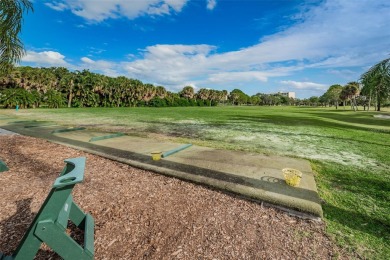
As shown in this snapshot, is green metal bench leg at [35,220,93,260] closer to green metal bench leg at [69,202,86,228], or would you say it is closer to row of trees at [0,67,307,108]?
green metal bench leg at [69,202,86,228]

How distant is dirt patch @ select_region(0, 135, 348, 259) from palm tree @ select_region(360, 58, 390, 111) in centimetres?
929

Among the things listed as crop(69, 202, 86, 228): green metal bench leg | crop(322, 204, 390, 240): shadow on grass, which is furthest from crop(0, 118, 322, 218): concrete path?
crop(69, 202, 86, 228): green metal bench leg

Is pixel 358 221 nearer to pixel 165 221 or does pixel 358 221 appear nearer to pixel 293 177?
pixel 293 177

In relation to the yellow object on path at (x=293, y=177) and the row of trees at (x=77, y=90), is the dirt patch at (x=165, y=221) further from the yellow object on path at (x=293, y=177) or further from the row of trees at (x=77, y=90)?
the row of trees at (x=77, y=90)

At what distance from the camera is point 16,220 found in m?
3.17

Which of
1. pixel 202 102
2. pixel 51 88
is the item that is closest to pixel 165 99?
pixel 202 102

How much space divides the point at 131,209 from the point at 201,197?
1.22 meters

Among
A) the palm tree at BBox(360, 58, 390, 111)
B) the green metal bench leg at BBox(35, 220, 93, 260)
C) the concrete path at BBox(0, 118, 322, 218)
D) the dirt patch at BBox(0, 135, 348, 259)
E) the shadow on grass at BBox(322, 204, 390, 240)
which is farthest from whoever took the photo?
the palm tree at BBox(360, 58, 390, 111)

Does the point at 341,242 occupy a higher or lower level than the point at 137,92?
lower

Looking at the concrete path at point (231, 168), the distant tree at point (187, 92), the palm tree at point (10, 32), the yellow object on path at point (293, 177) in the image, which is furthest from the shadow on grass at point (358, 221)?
the distant tree at point (187, 92)

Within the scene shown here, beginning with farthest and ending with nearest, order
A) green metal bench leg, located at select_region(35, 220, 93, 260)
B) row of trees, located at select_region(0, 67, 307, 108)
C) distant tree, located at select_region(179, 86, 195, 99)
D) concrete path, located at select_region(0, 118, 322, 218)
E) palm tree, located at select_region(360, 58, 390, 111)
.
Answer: distant tree, located at select_region(179, 86, 195, 99) < row of trees, located at select_region(0, 67, 307, 108) < palm tree, located at select_region(360, 58, 390, 111) < concrete path, located at select_region(0, 118, 322, 218) < green metal bench leg, located at select_region(35, 220, 93, 260)

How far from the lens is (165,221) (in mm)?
3246

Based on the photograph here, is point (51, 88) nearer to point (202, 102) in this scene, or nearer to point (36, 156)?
point (36, 156)

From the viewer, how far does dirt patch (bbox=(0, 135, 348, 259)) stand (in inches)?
105
